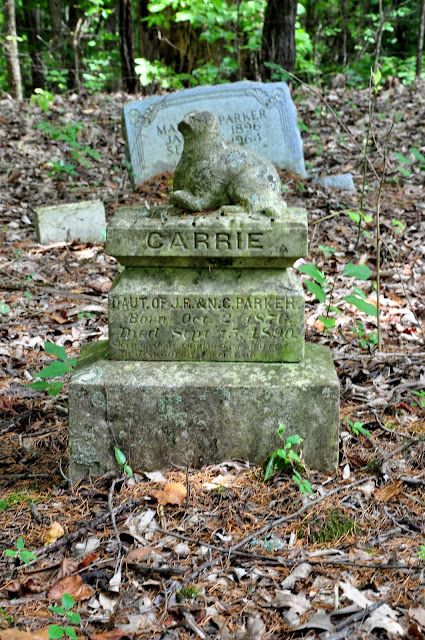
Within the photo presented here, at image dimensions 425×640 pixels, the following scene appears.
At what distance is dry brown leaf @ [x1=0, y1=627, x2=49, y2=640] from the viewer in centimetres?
224

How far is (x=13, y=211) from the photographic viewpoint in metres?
8.06

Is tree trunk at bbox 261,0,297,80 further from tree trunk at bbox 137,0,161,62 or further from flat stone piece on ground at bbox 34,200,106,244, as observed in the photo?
flat stone piece on ground at bbox 34,200,106,244

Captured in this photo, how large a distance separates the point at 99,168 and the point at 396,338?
5.91 m

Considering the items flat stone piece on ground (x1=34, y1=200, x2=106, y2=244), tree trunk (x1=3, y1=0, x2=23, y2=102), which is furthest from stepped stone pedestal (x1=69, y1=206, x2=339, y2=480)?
tree trunk (x1=3, y1=0, x2=23, y2=102)

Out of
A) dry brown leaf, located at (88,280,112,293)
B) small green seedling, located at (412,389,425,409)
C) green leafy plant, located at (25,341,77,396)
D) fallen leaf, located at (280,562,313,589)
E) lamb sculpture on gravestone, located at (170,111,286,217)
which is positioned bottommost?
fallen leaf, located at (280,562,313,589)

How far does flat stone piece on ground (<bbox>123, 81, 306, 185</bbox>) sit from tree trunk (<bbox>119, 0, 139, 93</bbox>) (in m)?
4.28

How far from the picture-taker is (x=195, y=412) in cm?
323

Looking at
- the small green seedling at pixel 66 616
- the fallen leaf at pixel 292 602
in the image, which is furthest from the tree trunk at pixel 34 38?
the fallen leaf at pixel 292 602

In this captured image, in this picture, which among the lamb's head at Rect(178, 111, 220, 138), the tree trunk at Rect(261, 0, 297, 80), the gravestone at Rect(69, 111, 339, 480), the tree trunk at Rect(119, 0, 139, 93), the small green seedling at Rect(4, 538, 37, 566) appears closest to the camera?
the small green seedling at Rect(4, 538, 37, 566)

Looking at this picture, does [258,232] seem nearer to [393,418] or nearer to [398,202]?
[393,418]

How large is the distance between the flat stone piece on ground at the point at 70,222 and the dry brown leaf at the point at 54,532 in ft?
15.1

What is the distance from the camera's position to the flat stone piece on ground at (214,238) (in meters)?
3.12

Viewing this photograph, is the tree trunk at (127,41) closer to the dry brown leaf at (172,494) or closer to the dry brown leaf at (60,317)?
the dry brown leaf at (60,317)

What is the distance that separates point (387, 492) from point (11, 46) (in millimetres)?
10662
